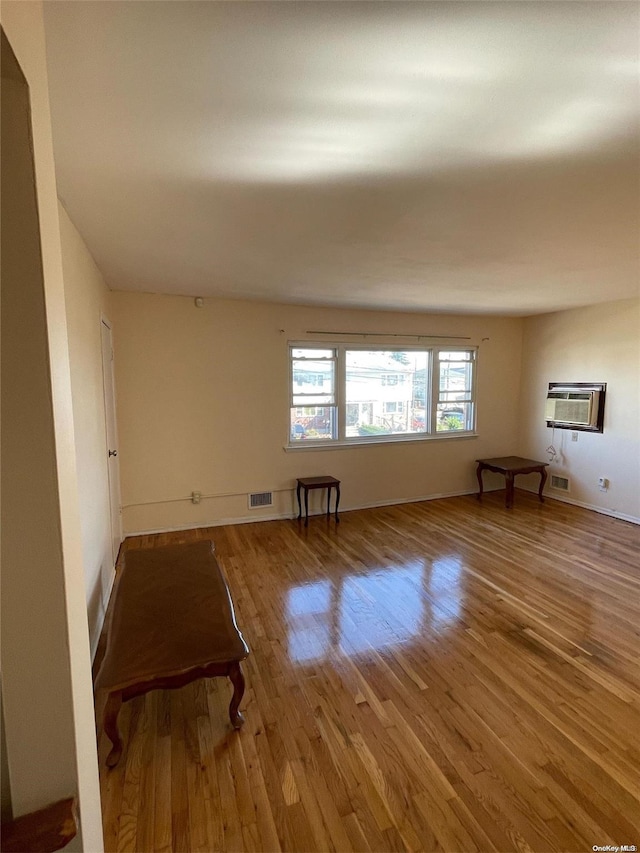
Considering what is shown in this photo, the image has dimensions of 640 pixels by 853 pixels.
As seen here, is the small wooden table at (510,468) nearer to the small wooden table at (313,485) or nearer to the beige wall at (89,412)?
the small wooden table at (313,485)

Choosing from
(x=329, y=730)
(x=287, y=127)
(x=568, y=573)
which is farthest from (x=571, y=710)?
(x=287, y=127)

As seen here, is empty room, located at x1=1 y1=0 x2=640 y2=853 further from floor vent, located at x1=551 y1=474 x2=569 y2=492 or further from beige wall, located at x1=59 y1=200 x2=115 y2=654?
floor vent, located at x1=551 y1=474 x2=569 y2=492

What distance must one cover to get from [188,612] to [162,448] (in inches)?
101

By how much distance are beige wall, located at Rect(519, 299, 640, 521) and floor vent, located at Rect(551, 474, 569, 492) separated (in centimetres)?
9

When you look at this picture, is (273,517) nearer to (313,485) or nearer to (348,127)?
(313,485)

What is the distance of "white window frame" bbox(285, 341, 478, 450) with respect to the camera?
192 inches

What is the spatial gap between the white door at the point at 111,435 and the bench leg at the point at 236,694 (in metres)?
1.99

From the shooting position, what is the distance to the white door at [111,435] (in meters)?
3.33

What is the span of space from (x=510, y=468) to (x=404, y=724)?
3974 mm

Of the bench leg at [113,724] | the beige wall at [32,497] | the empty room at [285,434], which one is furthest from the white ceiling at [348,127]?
the bench leg at [113,724]

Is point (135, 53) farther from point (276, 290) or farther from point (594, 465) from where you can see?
point (594, 465)

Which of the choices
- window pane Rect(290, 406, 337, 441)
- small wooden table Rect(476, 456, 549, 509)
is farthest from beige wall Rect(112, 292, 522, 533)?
small wooden table Rect(476, 456, 549, 509)

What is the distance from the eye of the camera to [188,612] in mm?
2068

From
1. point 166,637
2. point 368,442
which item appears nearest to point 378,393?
point 368,442
